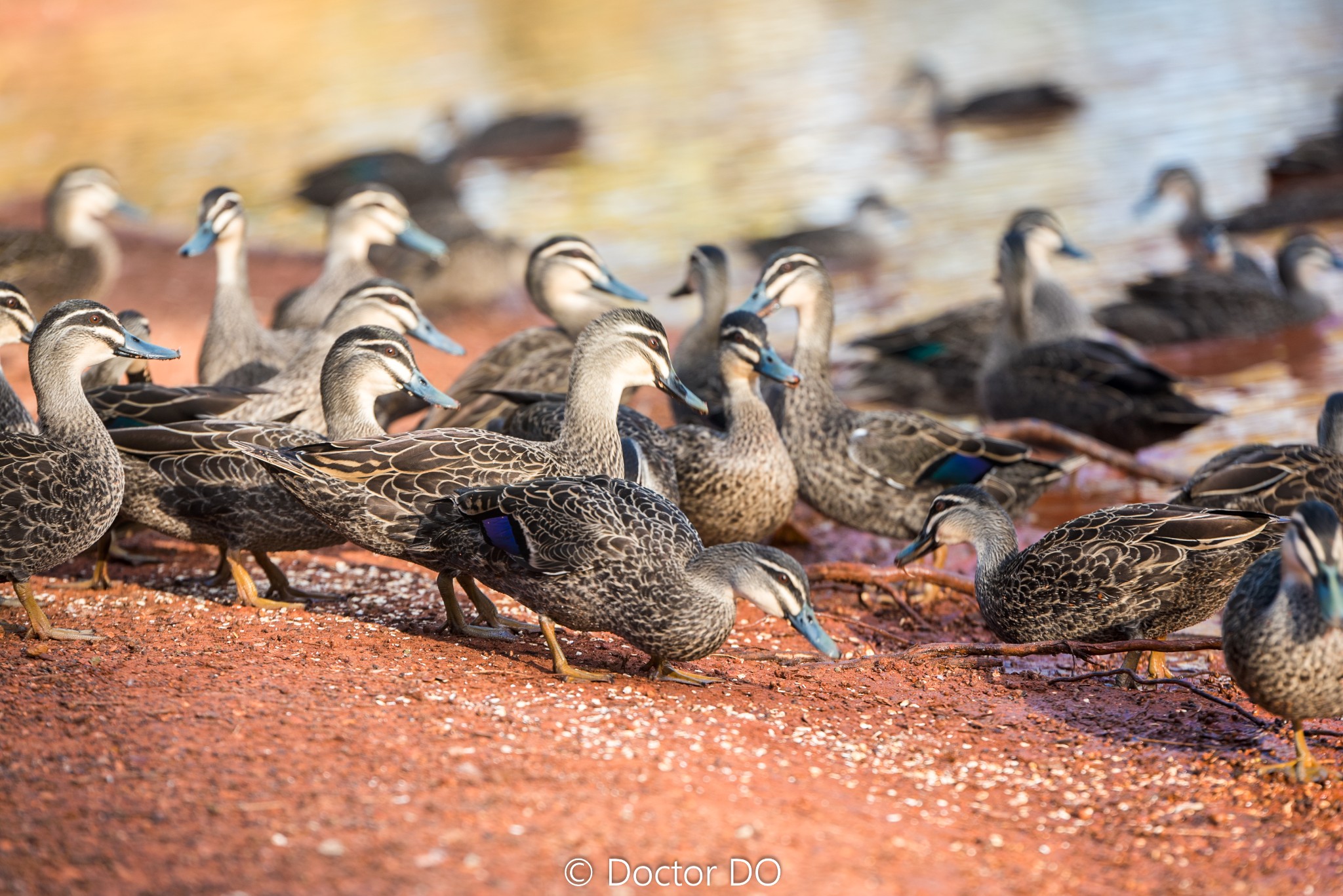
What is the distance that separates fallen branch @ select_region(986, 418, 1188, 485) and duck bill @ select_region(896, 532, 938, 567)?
2161 mm

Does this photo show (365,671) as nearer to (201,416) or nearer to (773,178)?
(201,416)

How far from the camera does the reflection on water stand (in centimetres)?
1477

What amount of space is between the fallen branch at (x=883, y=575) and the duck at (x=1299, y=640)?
6.72 feet

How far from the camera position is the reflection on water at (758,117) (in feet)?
48.4

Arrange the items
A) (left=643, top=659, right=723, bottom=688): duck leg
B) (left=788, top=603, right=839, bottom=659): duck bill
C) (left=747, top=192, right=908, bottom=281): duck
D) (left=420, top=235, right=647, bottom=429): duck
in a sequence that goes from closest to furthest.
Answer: (left=788, top=603, right=839, bottom=659): duck bill, (left=643, top=659, right=723, bottom=688): duck leg, (left=420, top=235, right=647, bottom=429): duck, (left=747, top=192, right=908, bottom=281): duck

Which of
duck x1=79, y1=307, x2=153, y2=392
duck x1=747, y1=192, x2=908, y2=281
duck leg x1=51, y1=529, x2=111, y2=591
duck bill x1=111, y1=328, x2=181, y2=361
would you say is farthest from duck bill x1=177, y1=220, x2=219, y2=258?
duck x1=747, y1=192, x2=908, y2=281

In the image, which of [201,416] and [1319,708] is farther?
[201,416]

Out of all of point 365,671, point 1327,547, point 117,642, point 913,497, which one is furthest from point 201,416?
point 1327,547

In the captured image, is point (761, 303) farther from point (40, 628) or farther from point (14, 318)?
point (40, 628)

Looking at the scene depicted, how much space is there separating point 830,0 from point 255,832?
101ft

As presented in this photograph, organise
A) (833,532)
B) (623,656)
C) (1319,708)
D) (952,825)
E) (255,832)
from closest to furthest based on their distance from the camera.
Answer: (255,832) < (952,825) < (1319,708) < (623,656) < (833,532)

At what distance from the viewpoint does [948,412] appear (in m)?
10.6

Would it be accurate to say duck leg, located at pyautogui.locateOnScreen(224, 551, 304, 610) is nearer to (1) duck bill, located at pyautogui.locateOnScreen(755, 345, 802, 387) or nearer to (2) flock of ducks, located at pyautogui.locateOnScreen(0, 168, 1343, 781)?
(2) flock of ducks, located at pyautogui.locateOnScreen(0, 168, 1343, 781)

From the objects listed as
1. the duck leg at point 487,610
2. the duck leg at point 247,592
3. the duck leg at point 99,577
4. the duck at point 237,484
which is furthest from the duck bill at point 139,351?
the duck leg at point 487,610
